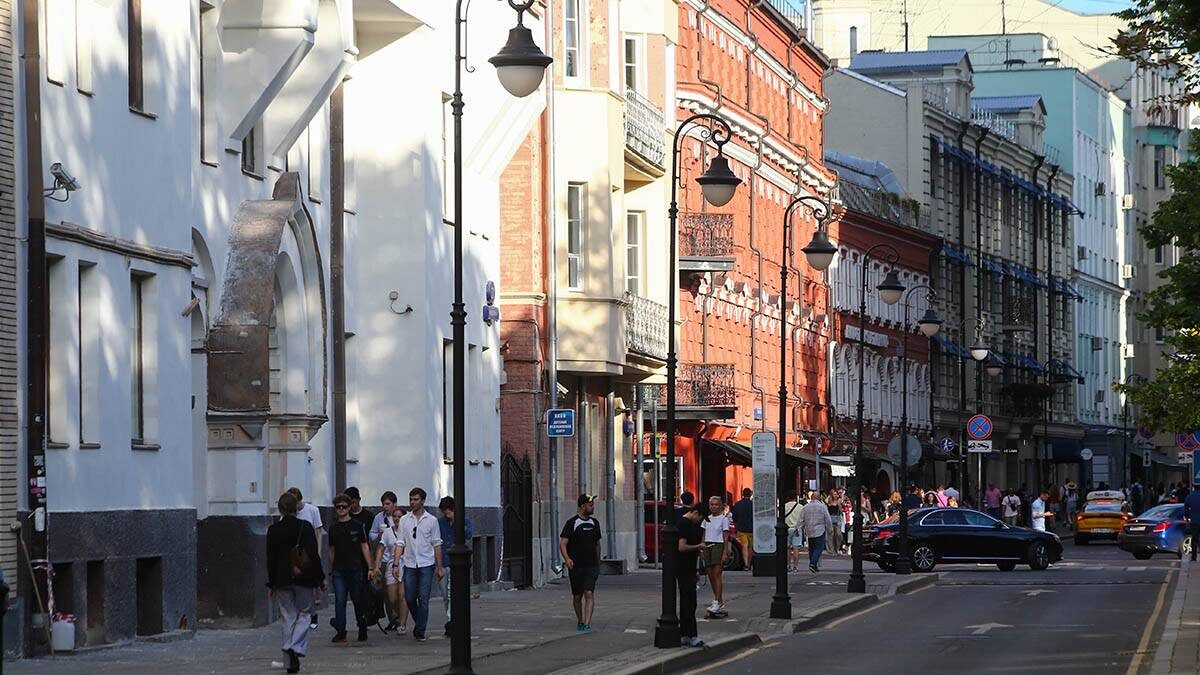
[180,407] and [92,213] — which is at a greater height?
[92,213]

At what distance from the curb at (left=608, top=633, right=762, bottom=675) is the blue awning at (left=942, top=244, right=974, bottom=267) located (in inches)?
2681

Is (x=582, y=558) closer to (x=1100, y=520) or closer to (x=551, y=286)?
(x=551, y=286)

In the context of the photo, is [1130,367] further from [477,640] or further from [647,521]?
[477,640]

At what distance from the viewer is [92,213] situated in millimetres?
24688

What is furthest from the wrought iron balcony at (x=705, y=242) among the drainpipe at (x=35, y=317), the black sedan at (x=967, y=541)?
the drainpipe at (x=35, y=317)

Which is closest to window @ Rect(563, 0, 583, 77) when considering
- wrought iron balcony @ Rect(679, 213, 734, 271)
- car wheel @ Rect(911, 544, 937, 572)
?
car wheel @ Rect(911, 544, 937, 572)

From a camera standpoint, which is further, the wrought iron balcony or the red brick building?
the red brick building

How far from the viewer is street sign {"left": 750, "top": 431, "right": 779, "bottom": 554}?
33.4 meters

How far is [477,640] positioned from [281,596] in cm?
526

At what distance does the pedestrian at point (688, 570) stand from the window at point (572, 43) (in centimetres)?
1670

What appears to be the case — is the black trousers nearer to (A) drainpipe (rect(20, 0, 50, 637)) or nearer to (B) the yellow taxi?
(A) drainpipe (rect(20, 0, 50, 637))

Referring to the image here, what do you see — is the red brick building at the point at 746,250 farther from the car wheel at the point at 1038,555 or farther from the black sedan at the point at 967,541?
the car wheel at the point at 1038,555

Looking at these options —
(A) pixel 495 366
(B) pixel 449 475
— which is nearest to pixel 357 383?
(B) pixel 449 475

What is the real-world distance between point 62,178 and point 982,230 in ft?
267
